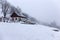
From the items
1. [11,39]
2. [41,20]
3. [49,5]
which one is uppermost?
[49,5]

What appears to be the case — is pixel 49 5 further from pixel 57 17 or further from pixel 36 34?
pixel 36 34

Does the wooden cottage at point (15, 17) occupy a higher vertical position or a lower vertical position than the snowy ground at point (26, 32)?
higher

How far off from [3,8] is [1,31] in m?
0.22

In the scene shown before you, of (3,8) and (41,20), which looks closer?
(41,20)

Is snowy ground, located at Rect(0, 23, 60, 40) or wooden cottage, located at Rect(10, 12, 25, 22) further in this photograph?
wooden cottage, located at Rect(10, 12, 25, 22)

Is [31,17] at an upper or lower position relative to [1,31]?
upper

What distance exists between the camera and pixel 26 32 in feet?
2.59

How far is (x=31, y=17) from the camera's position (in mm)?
851

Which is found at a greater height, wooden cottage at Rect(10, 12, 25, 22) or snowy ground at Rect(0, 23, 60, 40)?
wooden cottage at Rect(10, 12, 25, 22)

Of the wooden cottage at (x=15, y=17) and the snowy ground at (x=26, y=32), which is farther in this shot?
the wooden cottage at (x=15, y=17)

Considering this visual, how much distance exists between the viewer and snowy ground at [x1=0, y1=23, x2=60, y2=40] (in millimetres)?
763

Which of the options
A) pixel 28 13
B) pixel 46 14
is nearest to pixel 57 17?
pixel 46 14

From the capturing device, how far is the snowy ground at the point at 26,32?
76 centimetres

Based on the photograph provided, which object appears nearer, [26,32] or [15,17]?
[26,32]
